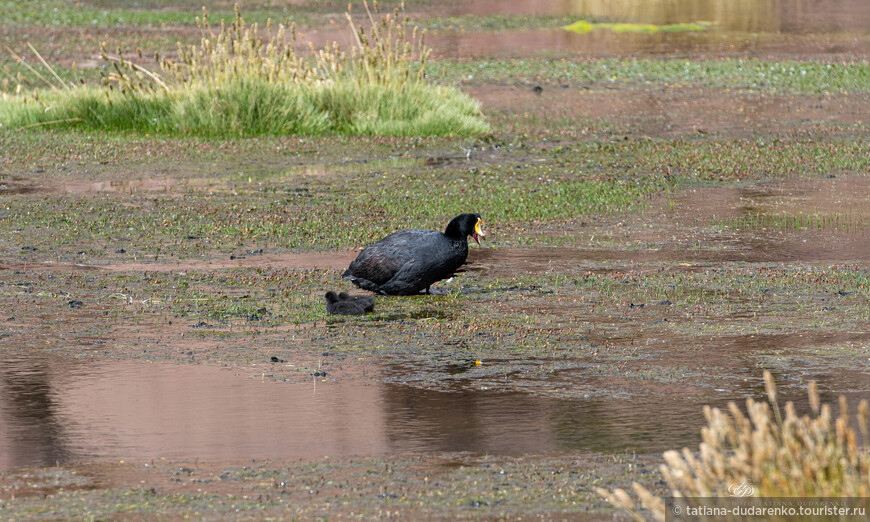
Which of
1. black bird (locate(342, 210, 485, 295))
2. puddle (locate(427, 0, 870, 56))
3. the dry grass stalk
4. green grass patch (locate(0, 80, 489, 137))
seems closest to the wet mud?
black bird (locate(342, 210, 485, 295))

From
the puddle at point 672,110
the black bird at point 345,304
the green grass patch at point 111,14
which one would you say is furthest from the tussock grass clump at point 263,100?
the green grass patch at point 111,14

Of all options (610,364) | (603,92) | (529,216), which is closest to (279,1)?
(603,92)

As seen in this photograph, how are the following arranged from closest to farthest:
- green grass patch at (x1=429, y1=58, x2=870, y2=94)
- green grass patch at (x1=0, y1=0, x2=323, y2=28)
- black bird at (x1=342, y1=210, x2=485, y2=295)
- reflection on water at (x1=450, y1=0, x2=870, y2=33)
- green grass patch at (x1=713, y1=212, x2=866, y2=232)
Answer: black bird at (x1=342, y1=210, x2=485, y2=295), green grass patch at (x1=713, y1=212, x2=866, y2=232), green grass patch at (x1=429, y1=58, x2=870, y2=94), green grass patch at (x1=0, y1=0, x2=323, y2=28), reflection on water at (x1=450, y1=0, x2=870, y2=33)

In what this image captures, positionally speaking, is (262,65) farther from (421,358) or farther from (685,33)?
(685,33)

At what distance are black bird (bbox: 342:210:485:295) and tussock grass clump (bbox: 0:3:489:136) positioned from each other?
33.2 ft

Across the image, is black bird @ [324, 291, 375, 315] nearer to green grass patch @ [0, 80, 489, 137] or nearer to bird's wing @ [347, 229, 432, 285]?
bird's wing @ [347, 229, 432, 285]

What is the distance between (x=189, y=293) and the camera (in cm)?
1198

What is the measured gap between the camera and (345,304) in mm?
11000

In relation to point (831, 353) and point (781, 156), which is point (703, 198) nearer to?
point (781, 156)

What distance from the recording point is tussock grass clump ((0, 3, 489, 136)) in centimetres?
2211

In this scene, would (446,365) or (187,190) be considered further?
(187,190)

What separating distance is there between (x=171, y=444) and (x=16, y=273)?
5.54 m

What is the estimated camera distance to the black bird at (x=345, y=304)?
36.1 feet

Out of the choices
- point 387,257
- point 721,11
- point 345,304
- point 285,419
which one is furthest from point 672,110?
point 721,11
